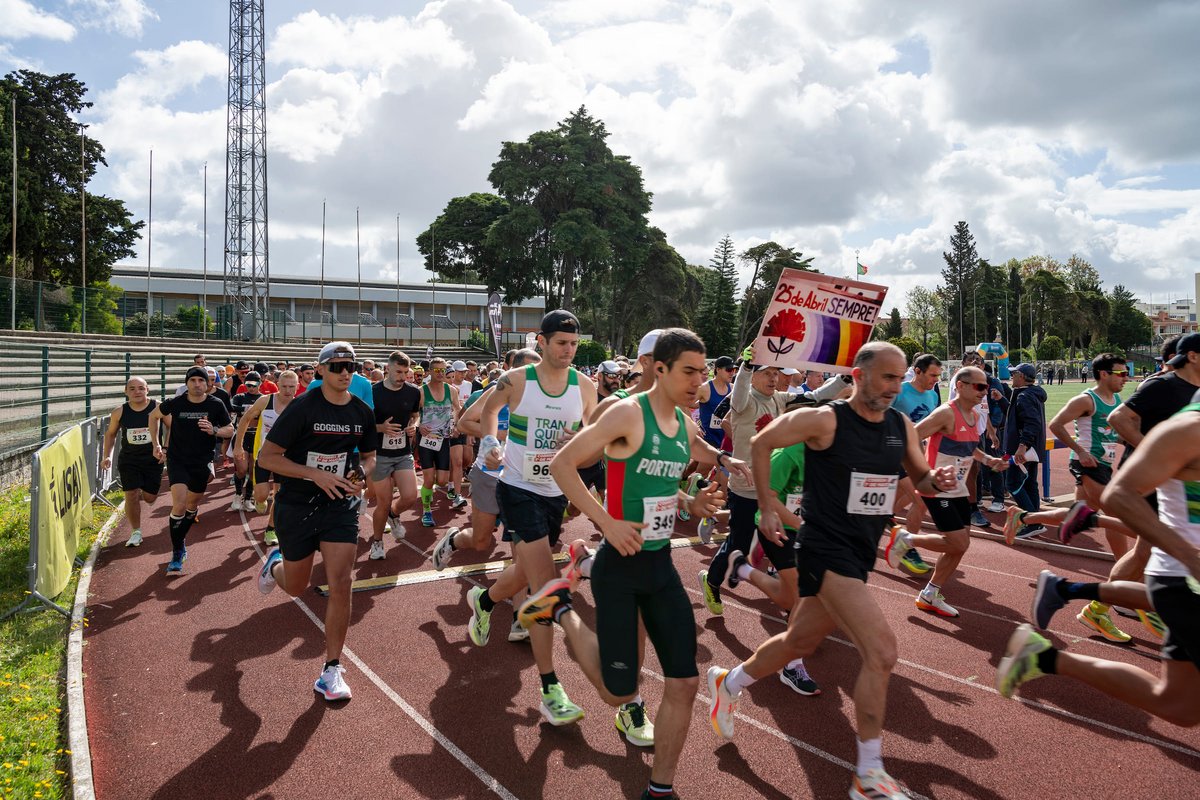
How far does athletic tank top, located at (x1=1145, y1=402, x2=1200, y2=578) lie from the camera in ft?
10.3

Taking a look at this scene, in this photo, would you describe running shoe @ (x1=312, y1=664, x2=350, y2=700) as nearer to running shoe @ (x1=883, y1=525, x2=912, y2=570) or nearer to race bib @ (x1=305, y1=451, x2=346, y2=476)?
race bib @ (x1=305, y1=451, x2=346, y2=476)

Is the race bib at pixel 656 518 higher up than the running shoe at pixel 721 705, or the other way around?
the race bib at pixel 656 518

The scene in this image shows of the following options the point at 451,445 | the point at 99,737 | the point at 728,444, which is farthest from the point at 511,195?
the point at 99,737

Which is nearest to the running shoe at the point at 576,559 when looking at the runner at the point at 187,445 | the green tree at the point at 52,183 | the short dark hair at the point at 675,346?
the short dark hair at the point at 675,346

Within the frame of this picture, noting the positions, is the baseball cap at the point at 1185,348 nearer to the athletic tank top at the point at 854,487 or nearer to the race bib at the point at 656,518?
the athletic tank top at the point at 854,487

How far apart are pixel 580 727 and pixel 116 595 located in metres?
5.09

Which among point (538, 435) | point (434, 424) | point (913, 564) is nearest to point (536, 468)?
point (538, 435)

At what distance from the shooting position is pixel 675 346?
338 cm

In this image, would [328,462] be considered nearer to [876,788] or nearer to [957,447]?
[876,788]

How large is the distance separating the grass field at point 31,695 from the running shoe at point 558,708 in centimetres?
242

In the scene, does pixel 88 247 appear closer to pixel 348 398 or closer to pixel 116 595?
pixel 116 595

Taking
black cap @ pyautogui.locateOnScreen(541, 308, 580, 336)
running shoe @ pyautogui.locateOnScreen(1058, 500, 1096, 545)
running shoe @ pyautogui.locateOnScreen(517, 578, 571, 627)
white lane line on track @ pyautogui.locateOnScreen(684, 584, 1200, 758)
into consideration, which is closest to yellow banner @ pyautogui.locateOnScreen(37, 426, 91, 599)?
black cap @ pyautogui.locateOnScreen(541, 308, 580, 336)

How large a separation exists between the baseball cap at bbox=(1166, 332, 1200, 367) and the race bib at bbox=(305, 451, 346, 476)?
5729 mm

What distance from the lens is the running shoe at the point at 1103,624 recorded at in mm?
5672
